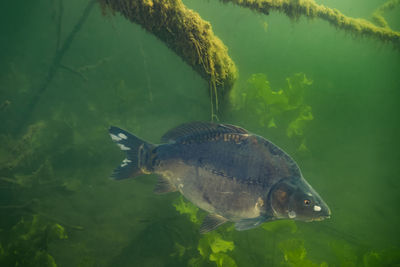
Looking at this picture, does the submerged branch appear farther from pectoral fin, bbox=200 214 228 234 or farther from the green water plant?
the green water plant

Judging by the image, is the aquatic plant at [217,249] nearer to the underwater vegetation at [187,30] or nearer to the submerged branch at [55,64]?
the underwater vegetation at [187,30]

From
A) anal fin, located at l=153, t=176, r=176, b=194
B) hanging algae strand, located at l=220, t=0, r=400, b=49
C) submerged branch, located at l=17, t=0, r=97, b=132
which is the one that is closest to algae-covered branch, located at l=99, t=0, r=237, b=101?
hanging algae strand, located at l=220, t=0, r=400, b=49

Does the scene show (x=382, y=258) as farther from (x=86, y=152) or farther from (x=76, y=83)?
(x=76, y=83)

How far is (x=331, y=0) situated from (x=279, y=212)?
1441 cm

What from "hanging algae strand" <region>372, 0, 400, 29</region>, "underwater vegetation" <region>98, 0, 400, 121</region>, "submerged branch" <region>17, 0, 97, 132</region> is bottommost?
"submerged branch" <region>17, 0, 97, 132</region>

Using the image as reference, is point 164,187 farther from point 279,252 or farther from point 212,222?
point 279,252

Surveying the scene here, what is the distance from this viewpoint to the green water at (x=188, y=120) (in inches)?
133

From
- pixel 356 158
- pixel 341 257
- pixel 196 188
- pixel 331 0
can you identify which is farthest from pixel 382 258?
pixel 331 0

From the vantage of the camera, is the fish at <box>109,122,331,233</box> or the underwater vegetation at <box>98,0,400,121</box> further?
the underwater vegetation at <box>98,0,400,121</box>

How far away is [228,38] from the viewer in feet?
23.7

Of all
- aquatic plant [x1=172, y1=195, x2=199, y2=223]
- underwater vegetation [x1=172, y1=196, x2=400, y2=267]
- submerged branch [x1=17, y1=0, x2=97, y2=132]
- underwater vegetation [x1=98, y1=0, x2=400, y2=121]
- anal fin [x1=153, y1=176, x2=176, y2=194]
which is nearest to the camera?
anal fin [x1=153, y1=176, x2=176, y2=194]

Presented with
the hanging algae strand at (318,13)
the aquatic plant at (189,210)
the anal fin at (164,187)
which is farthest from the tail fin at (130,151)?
the hanging algae strand at (318,13)

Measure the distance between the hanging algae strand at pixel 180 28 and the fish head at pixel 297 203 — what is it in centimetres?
228

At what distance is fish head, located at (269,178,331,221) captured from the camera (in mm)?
2100
